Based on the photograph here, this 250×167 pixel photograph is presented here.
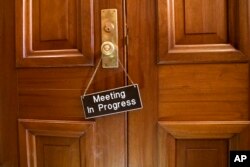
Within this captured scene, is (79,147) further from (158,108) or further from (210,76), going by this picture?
(210,76)

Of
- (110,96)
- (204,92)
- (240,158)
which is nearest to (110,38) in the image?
(110,96)

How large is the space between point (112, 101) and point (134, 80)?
70 mm

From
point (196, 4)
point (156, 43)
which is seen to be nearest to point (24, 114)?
point (156, 43)

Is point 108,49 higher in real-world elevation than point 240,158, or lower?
higher

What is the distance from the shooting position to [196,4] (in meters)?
0.58

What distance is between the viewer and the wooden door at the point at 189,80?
567mm

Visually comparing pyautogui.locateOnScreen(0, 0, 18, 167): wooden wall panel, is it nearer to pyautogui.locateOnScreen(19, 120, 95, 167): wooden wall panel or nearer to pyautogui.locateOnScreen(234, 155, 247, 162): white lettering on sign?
pyautogui.locateOnScreen(19, 120, 95, 167): wooden wall panel

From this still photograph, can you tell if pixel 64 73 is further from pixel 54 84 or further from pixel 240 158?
pixel 240 158

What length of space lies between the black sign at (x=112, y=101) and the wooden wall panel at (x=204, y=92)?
63 millimetres

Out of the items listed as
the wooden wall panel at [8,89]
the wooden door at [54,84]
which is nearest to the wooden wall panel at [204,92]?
the wooden door at [54,84]

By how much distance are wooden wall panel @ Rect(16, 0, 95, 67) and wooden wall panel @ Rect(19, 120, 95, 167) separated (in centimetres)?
15

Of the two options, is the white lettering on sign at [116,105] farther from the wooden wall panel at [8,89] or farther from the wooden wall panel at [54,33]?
the wooden wall panel at [8,89]

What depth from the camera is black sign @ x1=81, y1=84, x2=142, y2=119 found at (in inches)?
22.9

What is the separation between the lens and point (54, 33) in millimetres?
632
